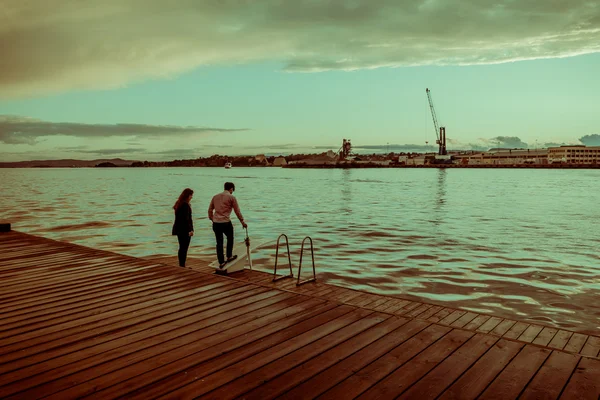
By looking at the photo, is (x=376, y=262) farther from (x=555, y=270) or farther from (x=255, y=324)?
(x=255, y=324)

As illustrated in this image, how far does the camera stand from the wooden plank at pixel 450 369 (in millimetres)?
4242

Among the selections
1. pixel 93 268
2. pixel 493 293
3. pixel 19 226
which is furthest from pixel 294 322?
pixel 19 226

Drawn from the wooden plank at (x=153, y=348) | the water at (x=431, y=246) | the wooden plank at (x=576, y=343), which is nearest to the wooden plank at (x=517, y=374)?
the wooden plank at (x=576, y=343)

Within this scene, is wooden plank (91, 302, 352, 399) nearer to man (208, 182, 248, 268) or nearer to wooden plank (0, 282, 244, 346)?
wooden plank (0, 282, 244, 346)

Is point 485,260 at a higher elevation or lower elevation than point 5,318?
lower

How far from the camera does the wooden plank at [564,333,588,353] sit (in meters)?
6.21

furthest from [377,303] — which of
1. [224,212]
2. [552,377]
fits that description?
[224,212]

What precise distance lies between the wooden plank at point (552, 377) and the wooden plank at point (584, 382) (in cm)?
5

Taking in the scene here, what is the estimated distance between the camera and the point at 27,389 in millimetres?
4188

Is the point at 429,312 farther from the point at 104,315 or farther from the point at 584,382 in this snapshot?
the point at 104,315

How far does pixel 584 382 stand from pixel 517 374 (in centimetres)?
62

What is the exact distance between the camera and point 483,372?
4.68m

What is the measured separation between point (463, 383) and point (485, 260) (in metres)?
12.9

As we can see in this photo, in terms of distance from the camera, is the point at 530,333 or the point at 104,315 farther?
the point at 530,333
